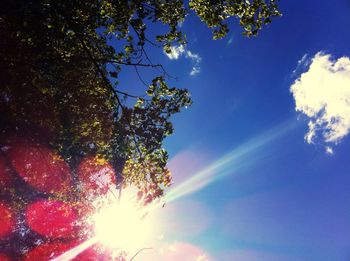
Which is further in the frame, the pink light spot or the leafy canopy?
the pink light spot

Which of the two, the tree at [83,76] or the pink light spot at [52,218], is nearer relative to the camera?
the tree at [83,76]

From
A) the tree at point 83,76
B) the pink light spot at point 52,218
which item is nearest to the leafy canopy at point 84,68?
the tree at point 83,76

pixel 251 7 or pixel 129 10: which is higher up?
pixel 129 10

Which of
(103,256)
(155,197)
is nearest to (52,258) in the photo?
(103,256)

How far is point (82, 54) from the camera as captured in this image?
13.2 metres

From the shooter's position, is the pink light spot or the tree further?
the pink light spot

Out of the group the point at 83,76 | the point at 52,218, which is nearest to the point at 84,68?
the point at 83,76

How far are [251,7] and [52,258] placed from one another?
24753 millimetres

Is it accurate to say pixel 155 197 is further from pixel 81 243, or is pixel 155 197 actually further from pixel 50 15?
pixel 81 243

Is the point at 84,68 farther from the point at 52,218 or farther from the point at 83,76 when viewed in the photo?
the point at 52,218

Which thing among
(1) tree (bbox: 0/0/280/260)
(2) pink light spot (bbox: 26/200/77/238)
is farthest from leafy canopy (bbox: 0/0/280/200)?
(2) pink light spot (bbox: 26/200/77/238)

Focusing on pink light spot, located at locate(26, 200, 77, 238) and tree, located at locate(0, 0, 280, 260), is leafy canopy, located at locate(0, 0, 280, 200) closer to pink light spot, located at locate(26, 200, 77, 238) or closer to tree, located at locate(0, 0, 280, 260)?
tree, located at locate(0, 0, 280, 260)

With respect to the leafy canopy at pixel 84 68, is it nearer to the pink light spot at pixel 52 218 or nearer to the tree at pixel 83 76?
the tree at pixel 83 76

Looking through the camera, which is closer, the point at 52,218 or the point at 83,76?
the point at 83,76
